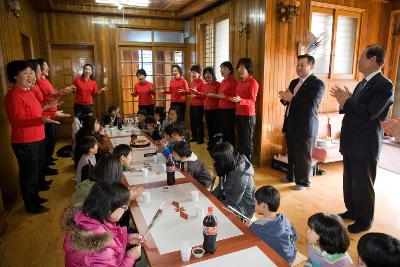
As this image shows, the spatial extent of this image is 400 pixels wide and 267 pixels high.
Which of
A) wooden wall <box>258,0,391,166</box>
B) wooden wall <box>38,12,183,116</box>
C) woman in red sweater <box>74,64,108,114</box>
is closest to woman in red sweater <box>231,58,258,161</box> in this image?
wooden wall <box>258,0,391,166</box>

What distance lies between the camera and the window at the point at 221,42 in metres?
5.57

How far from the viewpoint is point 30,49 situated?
517 centimetres

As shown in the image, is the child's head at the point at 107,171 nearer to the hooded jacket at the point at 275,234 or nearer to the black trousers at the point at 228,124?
the hooded jacket at the point at 275,234

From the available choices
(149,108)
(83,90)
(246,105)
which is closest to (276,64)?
(246,105)

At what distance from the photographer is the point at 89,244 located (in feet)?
4.02

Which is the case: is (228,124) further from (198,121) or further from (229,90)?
(198,121)

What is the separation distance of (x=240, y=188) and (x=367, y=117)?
4.34 ft

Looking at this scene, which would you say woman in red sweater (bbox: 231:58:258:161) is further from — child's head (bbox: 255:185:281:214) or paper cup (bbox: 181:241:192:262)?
paper cup (bbox: 181:241:192:262)

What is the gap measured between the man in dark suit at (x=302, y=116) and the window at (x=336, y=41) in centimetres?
147

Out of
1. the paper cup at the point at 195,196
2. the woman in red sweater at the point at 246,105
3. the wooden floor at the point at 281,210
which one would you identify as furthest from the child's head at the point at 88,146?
the woman in red sweater at the point at 246,105

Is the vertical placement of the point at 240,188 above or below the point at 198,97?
below

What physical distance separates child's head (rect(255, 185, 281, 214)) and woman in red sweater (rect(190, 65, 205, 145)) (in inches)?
166

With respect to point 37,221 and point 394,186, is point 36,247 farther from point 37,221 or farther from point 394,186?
point 394,186

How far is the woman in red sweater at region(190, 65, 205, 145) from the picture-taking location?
19.1 feet
